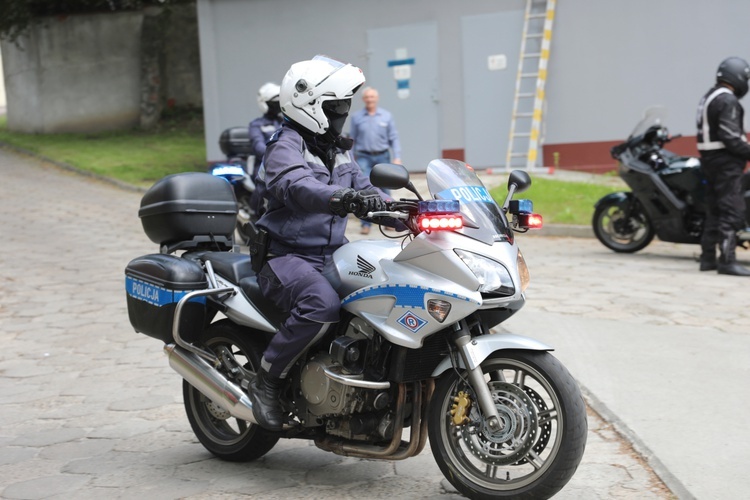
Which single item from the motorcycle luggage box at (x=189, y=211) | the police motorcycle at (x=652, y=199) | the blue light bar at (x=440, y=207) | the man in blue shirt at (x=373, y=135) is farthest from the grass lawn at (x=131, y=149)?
the blue light bar at (x=440, y=207)

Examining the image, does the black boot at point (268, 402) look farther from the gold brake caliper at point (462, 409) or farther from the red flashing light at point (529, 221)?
the red flashing light at point (529, 221)

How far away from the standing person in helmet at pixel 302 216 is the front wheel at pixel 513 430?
2.26 ft

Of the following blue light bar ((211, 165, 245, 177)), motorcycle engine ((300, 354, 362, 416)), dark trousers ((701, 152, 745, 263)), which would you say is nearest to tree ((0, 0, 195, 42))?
dark trousers ((701, 152, 745, 263))

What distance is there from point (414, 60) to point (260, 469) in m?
14.0

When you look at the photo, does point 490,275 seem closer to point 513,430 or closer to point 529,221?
point 529,221

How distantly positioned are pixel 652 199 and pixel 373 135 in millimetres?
3790

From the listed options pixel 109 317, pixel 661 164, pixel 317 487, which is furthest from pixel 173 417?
pixel 661 164

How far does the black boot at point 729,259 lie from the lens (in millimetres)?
10273

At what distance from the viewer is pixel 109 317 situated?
8914mm

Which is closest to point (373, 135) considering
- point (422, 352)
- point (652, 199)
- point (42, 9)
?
point (652, 199)

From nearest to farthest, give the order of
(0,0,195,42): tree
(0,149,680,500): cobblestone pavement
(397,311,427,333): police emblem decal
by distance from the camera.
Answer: (397,311,427,333): police emblem decal < (0,149,680,500): cobblestone pavement < (0,0,195,42): tree

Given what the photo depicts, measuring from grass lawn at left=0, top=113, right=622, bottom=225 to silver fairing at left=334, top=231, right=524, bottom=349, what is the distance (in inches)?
378

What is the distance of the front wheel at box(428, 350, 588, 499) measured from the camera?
4.21 metres

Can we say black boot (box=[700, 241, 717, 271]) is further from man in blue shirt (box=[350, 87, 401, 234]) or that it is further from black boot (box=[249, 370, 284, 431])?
black boot (box=[249, 370, 284, 431])
